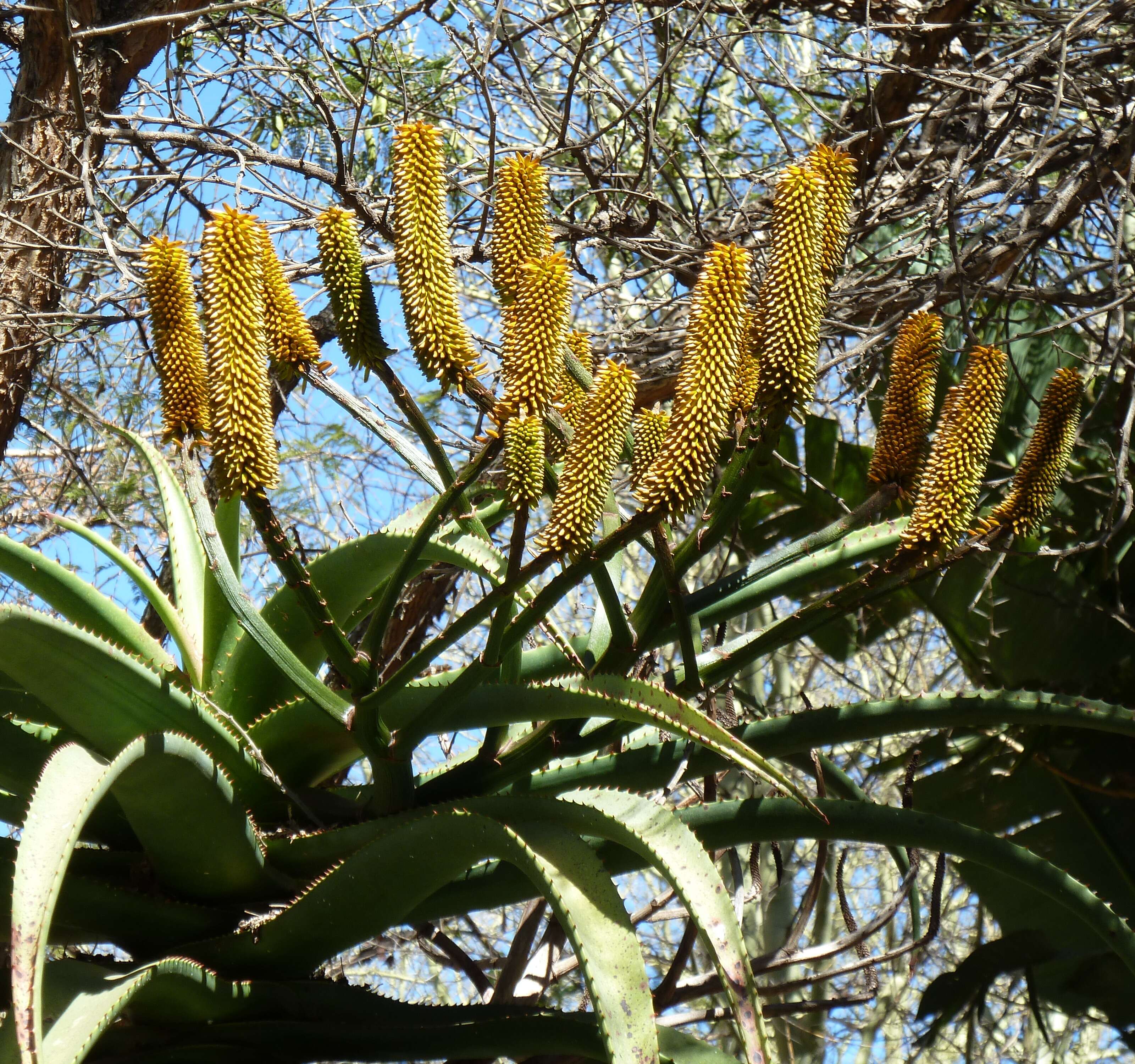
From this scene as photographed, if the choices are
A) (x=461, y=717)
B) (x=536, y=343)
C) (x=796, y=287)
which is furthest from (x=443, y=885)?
(x=796, y=287)

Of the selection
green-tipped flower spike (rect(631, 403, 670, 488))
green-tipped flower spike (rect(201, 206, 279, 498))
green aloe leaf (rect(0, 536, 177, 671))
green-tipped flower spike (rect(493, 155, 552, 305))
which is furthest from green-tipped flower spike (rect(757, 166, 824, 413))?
green aloe leaf (rect(0, 536, 177, 671))

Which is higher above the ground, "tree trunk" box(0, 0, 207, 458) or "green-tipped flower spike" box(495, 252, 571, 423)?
"tree trunk" box(0, 0, 207, 458)

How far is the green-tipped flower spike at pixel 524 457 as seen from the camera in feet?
4.06

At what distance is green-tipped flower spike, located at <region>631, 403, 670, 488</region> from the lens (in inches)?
56.2

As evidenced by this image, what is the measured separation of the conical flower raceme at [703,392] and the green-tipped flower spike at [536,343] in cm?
13

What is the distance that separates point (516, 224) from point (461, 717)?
2.02 ft

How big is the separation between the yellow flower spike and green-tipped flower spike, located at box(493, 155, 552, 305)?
250 millimetres

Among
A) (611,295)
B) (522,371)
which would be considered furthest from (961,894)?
(522,371)

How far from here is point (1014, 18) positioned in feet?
13.1

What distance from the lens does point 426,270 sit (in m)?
1.33

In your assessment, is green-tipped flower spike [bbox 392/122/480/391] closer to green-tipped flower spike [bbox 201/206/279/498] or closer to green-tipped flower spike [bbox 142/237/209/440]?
green-tipped flower spike [bbox 201/206/279/498]

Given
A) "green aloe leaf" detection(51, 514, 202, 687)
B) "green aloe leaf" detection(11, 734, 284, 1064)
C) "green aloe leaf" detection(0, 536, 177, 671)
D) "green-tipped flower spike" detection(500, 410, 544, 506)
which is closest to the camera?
"green aloe leaf" detection(11, 734, 284, 1064)

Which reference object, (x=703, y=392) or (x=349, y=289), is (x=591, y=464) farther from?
(x=349, y=289)

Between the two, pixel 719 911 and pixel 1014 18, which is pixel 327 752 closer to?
pixel 719 911
